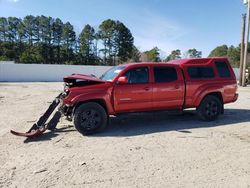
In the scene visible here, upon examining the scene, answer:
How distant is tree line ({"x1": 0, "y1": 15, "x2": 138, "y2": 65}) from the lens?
187 feet

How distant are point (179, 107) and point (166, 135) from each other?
61.3 inches

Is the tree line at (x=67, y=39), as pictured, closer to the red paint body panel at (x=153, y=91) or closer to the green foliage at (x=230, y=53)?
the green foliage at (x=230, y=53)

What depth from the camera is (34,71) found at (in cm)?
3606

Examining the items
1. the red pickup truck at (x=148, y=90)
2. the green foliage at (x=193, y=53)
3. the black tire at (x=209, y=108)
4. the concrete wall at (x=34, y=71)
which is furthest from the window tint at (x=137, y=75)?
the green foliage at (x=193, y=53)

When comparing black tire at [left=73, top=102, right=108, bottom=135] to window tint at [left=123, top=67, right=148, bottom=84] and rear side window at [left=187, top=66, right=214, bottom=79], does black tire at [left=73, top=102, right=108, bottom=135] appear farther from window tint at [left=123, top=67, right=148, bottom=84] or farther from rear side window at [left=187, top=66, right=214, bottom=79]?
rear side window at [left=187, top=66, right=214, bottom=79]

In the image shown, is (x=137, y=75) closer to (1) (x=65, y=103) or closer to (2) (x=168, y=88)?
(2) (x=168, y=88)

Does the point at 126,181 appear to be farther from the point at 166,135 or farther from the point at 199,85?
the point at 199,85

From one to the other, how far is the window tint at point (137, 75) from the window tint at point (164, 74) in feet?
1.08

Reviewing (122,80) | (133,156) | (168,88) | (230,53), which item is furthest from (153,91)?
(230,53)

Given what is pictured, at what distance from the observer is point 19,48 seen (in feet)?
185

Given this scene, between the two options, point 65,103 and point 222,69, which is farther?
point 222,69

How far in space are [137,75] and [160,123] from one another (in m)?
1.72

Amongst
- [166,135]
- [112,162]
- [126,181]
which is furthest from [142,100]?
[126,181]

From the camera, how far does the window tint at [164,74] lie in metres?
8.06
